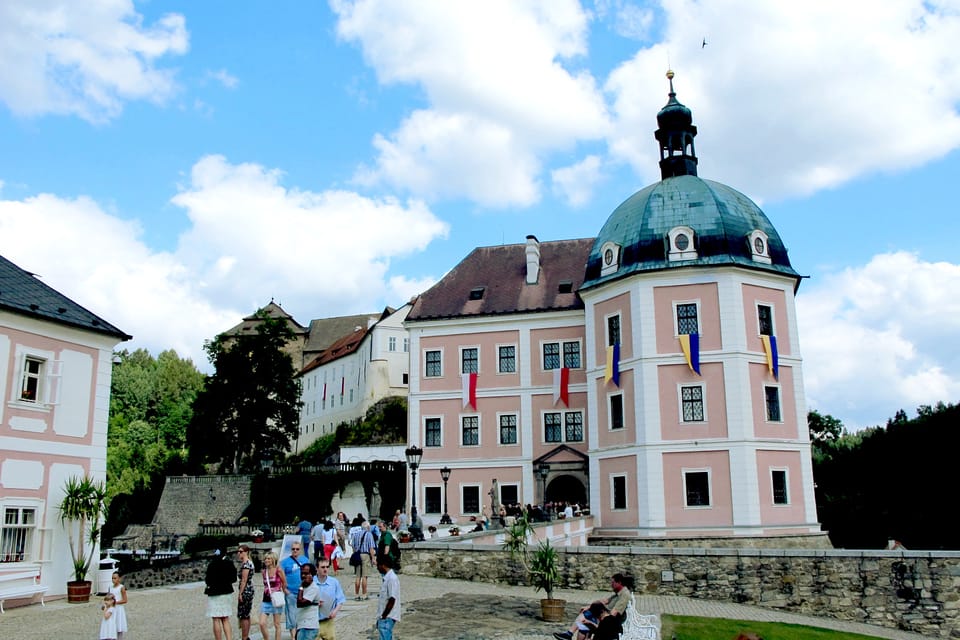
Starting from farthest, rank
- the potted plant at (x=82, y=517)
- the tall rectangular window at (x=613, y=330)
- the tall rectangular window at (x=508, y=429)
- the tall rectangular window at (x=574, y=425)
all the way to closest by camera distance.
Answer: the tall rectangular window at (x=508, y=429)
the tall rectangular window at (x=574, y=425)
the tall rectangular window at (x=613, y=330)
the potted plant at (x=82, y=517)

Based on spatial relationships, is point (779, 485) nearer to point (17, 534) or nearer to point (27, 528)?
point (27, 528)

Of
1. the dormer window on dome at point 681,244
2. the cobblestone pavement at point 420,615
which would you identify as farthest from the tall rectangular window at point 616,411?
the cobblestone pavement at point 420,615

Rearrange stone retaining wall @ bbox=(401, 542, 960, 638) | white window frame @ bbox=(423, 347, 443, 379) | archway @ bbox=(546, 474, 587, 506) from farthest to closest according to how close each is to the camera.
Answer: white window frame @ bbox=(423, 347, 443, 379)
archway @ bbox=(546, 474, 587, 506)
stone retaining wall @ bbox=(401, 542, 960, 638)

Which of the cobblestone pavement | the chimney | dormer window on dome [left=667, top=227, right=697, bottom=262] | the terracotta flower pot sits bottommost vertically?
the cobblestone pavement

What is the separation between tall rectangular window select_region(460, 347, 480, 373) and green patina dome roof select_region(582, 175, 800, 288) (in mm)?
7600

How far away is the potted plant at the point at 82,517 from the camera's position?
20.9 meters

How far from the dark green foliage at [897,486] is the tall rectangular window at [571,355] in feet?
55.5

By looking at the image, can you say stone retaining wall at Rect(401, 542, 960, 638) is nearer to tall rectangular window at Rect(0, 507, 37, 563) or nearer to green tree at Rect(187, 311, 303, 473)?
tall rectangular window at Rect(0, 507, 37, 563)

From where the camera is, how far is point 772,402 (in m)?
34.0

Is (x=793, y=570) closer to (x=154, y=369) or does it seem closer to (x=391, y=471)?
(x=391, y=471)

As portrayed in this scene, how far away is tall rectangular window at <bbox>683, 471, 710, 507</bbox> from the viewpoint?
32625 millimetres

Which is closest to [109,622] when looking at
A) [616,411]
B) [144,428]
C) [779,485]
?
[616,411]

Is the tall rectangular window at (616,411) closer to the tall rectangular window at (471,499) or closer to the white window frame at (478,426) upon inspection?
the white window frame at (478,426)

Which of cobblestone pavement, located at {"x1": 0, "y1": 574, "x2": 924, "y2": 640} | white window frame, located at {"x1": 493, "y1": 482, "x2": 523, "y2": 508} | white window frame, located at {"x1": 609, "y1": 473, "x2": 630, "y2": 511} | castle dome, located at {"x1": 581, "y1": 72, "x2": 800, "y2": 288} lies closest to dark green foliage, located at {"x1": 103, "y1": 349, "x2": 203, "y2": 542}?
white window frame, located at {"x1": 493, "y1": 482, "x2": 523, "y2": 508}
